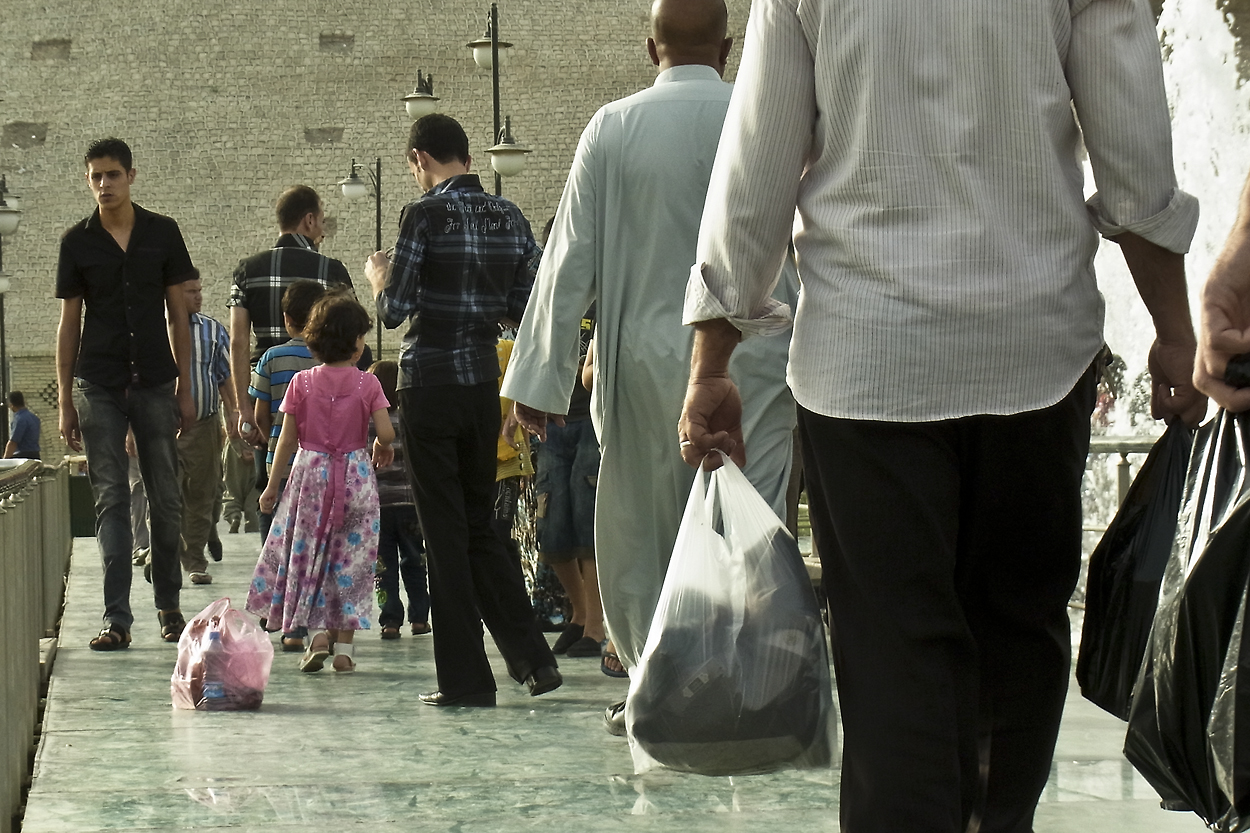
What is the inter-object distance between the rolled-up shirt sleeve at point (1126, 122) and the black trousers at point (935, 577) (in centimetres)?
20

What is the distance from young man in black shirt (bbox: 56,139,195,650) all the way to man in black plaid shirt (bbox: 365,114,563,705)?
1546mm

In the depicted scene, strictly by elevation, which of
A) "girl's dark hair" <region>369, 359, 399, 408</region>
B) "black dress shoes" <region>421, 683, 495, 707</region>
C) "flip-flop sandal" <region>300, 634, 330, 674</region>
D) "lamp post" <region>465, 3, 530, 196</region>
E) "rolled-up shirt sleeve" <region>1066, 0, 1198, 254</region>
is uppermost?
"lamp post" <region>465, 3, 530, 196</region>

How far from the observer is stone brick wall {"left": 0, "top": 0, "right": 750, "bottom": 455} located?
32.9m

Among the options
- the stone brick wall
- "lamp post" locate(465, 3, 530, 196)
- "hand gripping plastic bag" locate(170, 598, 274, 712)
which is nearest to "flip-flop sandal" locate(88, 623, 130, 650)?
"hand gripping plastic bag" locate(170, 598, 274, 712)

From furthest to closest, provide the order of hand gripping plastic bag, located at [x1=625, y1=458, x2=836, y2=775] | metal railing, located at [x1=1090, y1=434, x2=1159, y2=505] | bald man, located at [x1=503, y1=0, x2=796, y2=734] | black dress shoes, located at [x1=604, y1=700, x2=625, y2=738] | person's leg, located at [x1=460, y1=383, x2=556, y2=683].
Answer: metal railing, located at [x1=1090, y1=434, x2=1159, y2=505] → person's leg, located at [x1=460, y1=383, x2=556, y2=683] → black dress shoes, located at [x1=604, y1=700, x2=625, y2=738] → bald man, located at [x1=503, y1=0, x2=796, y2=734] → hand gripping plastic bag, located at [x1=625, y1=458, x2=836, y2=775]

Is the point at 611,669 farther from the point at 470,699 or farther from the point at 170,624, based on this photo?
the point at 170,624

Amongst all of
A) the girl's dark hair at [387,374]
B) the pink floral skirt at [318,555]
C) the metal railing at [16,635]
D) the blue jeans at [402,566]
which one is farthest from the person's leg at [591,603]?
the metal railing at [16,635]

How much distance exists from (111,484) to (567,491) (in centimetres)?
145

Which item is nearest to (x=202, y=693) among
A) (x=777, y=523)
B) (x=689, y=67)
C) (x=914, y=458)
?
(x=689, y=67)

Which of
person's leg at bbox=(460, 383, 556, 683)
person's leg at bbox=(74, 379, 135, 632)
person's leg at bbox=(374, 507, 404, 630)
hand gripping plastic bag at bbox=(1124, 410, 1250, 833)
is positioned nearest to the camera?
hand gripping plastic bag at bbox=(1124, 410, 1250, 833)

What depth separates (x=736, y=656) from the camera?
7.13 feet

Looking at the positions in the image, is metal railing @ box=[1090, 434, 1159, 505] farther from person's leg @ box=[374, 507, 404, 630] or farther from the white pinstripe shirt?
the white pinstripe shirt

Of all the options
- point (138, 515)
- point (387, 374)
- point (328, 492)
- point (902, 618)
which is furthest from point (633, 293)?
point (138, 515)

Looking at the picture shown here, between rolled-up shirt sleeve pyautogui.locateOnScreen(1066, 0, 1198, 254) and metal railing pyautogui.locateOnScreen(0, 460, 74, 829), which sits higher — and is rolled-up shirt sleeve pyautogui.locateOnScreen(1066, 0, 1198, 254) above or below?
above
